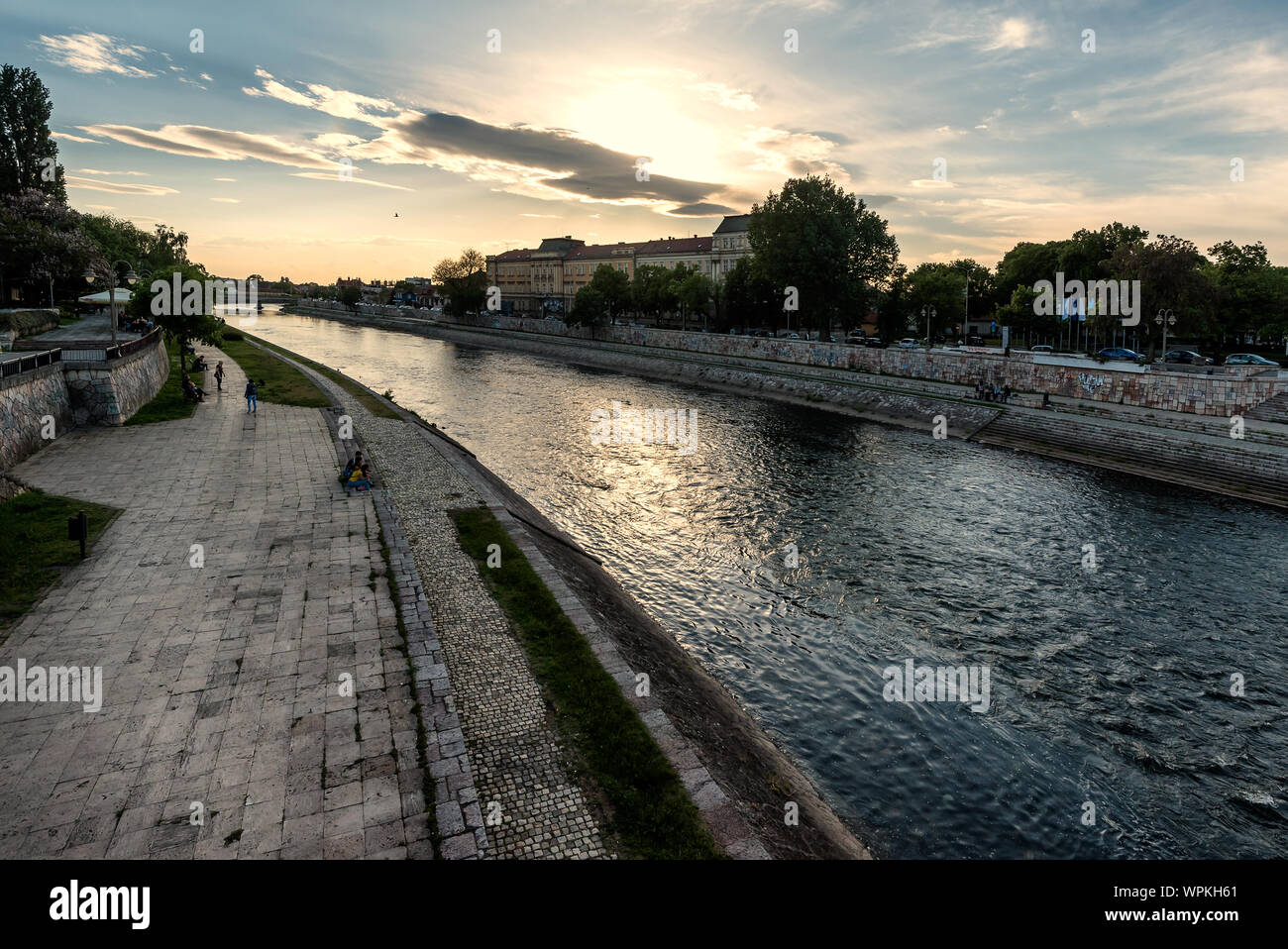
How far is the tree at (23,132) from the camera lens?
61375 millimetres

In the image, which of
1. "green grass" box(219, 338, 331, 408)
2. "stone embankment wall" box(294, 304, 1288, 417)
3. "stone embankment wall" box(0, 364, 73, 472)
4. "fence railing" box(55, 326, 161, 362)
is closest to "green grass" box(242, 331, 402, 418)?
"green grass" box(219, 338, 331, 408)

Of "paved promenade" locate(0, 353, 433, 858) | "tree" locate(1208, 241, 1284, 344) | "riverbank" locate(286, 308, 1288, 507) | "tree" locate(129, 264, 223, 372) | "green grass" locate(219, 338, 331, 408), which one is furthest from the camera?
"tree" locate(1208, 241, 1284, 344)

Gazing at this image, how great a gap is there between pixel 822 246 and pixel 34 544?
205 ft

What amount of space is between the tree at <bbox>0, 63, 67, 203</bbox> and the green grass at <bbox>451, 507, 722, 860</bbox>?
249ft

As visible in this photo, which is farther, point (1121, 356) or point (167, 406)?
point (1121, 356)

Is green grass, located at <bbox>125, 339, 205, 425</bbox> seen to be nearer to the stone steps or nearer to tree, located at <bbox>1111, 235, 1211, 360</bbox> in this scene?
the stone steps

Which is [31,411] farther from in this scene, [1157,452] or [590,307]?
[590,307]

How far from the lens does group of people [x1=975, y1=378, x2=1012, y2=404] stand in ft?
147

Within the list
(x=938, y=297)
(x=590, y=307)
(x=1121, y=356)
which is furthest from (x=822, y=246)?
(x=590, y=307)

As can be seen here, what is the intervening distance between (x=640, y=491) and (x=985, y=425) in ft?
81.4

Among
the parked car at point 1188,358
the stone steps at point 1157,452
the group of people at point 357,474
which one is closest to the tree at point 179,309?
the group of people at point 357,474

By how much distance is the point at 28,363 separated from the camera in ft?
82.3
